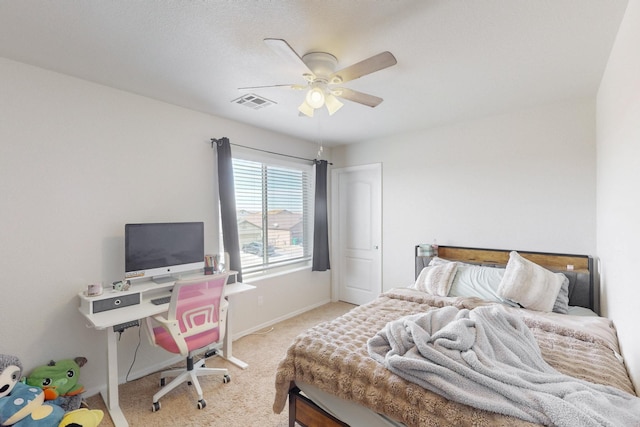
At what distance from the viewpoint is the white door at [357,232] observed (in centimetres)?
419

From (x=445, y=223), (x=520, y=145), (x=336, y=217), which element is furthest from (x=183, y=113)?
(x=520, y=145)

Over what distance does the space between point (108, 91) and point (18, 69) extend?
519 millimetres

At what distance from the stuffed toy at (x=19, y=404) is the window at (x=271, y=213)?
197 cm

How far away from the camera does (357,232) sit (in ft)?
14.5

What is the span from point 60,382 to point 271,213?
2456 mm

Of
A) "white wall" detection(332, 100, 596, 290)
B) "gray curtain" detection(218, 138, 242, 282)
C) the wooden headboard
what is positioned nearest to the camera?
the wooden headboard

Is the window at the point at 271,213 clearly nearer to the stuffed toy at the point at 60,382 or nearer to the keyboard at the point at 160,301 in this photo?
the keyboard at the point at 160,301

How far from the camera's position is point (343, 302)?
455 cm

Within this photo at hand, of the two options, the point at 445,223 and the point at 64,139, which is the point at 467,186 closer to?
the point at 445,223

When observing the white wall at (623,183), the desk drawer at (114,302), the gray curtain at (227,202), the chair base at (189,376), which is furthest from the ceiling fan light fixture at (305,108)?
the chair base at (189,376)

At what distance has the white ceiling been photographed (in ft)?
4.85

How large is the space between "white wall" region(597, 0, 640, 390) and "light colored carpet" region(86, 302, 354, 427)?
7.13ft

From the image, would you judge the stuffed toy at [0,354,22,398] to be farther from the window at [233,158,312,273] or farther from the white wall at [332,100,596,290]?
the white wall at [332,100,596,290]

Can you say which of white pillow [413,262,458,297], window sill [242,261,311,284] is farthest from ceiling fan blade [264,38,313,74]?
window sill [242,261,311,284]
